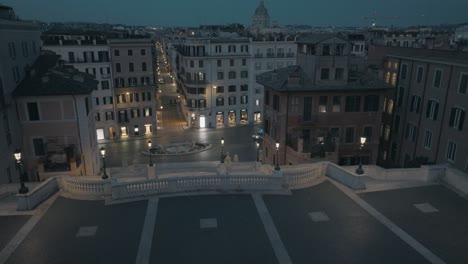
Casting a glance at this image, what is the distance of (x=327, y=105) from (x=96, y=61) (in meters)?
43.1

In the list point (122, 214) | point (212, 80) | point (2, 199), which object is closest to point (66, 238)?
point (122, 214)

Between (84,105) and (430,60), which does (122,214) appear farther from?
(430,60)

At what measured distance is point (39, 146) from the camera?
3322 centimetres

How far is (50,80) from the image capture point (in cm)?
3250

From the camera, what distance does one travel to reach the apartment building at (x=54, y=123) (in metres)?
31.6

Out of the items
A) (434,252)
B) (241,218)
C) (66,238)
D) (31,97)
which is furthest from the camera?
(31,97)

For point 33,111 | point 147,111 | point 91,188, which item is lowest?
point 147,111

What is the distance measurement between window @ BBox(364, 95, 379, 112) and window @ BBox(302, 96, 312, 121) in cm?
613

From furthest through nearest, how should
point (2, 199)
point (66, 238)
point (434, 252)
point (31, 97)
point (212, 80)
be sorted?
point (212, 80) < point (31, 97) < point (2, 199) < point (66, 238) < point (434, 252)

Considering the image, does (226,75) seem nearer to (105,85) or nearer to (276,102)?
(105,85)

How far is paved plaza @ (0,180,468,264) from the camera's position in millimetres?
16625

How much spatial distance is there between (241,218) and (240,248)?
9.53 ft

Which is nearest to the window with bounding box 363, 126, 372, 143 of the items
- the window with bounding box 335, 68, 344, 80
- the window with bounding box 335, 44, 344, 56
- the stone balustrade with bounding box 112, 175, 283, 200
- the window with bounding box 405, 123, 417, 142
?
the window with bounding box 405, 123, 417, 142

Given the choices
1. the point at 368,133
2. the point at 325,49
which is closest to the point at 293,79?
the point at 325,49
